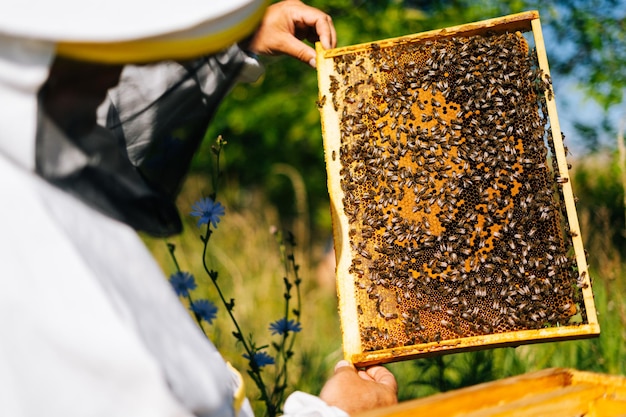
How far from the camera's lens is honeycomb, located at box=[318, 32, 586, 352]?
270cm

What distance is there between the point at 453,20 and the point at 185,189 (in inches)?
174

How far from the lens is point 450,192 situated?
2852mm

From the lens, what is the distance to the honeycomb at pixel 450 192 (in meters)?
2.70

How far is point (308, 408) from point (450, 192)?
1.36 metres

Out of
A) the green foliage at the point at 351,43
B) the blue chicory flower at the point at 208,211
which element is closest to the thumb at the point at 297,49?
the blue chicory flower at the point at 208,211

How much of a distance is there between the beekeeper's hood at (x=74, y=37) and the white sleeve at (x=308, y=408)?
0.96 meters

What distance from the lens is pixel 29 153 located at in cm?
146

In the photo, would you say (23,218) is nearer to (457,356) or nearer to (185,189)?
(457,356)

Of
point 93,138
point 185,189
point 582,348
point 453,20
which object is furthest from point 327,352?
point 185,189

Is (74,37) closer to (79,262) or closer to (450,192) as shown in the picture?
(79,262)

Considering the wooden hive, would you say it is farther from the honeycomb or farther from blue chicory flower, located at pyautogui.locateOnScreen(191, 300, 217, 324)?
blue chicory flower, located at pyautogui.locateOnScreen(191, 300, 217, 324)

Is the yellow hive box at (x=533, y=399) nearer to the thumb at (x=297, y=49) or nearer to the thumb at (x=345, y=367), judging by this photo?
the thumb at (x=345, y=367)

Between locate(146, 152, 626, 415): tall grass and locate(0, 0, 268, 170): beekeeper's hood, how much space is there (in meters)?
2.62

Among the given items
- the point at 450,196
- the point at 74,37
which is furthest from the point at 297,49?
the point at 74,37
